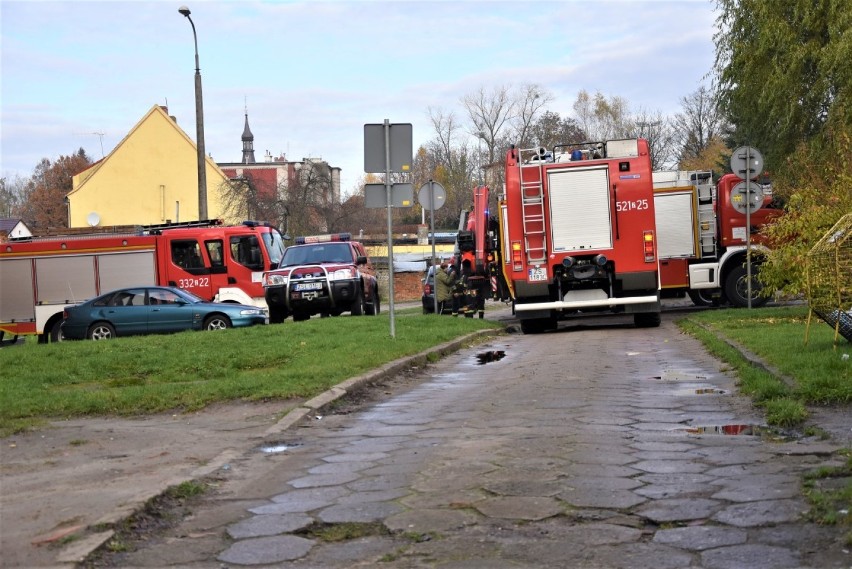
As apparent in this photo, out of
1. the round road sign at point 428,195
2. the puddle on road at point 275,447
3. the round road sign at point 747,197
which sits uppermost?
the round road sign at point 428,195

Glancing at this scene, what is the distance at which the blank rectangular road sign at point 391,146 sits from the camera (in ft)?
52.3

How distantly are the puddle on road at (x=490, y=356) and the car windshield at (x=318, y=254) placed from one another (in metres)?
8.41

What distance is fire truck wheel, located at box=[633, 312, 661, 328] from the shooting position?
68.8ft

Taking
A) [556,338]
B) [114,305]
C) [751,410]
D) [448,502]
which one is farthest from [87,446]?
[114,305]

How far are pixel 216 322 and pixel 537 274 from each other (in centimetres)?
736

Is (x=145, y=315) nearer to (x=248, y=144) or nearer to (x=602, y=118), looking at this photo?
(x=602, y=118)

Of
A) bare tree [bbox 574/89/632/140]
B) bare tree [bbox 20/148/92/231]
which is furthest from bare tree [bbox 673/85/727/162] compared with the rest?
bare tree [bbox 20/148/92/231]

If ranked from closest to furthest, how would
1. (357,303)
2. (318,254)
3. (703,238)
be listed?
(357,303) → (318,254) → (703,238)

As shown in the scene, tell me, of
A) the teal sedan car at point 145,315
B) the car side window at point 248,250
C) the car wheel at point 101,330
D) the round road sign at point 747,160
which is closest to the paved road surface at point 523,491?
the round road sign at point 747,160

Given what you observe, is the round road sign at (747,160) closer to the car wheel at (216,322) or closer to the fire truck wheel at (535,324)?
the fire truck wheel at (535,324)

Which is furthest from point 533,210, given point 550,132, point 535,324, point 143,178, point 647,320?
point 550,132

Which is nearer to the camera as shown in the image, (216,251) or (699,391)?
(699,391)

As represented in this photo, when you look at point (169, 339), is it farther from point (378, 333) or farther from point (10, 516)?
point (10, 516)

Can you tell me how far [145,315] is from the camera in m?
23.0
